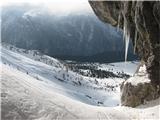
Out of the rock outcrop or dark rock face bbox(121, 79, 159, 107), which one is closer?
the rock outcrop

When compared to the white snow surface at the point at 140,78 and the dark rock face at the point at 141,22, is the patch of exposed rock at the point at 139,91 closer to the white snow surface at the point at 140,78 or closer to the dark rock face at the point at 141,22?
the white snow surface at the point at 140,78

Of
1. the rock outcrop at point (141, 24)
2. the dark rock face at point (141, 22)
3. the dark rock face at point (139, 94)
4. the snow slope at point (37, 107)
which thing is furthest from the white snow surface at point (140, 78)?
the snow slope at point (37, 107)

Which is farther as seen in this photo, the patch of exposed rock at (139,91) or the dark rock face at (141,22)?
the patch of exposed rock at (139,91)

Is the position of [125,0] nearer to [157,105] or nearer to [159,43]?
[159,43]

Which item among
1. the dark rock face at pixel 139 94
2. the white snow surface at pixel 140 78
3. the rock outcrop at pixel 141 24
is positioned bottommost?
the dark rock face at pixel 139 94

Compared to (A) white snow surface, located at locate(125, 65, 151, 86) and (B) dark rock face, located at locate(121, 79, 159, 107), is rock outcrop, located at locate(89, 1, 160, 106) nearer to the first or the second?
(B) dark rock face, located at locate(121, 79, 159, 107)

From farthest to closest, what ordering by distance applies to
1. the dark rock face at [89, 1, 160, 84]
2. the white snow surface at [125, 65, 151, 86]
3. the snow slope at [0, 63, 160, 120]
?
1. the white snow surface at [125, 65, 151, 86]
2. the dark rock face at [89, 1, 160, 84]
3. the snow slope at [0, 63, 160, 120]

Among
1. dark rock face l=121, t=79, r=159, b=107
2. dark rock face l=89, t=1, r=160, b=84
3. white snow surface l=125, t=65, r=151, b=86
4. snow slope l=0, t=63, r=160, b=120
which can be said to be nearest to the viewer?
snow slope l=0, t=63, r=160, b=120

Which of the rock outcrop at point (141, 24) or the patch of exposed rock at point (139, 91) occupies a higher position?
the rock outcrop at point (141, 24)

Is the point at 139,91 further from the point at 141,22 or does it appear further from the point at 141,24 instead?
the point at 141,22

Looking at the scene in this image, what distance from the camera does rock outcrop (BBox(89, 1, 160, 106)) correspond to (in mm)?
27609

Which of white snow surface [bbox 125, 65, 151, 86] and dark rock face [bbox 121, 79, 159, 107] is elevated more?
white snow surface [bbox 125, 65, 151, 86]

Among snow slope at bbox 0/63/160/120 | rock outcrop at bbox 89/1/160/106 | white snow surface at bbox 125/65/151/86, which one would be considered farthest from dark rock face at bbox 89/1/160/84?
snow slope at bbox 0/63/160/120

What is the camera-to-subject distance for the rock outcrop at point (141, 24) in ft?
90.6
